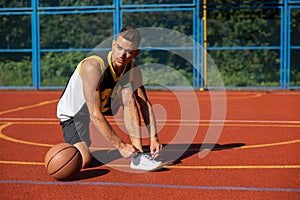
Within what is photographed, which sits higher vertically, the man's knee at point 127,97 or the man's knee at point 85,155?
the man's knee at point 127,97

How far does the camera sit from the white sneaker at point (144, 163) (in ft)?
18.4

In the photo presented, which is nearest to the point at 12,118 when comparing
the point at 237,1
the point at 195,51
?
the point at 195,51

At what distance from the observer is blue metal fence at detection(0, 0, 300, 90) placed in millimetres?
16266

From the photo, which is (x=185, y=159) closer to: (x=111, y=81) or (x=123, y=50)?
(x=111, y=81)

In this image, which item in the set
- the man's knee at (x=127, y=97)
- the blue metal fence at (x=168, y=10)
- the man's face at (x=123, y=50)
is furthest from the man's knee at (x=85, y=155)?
the blue metal fence at (x=168, y=10)

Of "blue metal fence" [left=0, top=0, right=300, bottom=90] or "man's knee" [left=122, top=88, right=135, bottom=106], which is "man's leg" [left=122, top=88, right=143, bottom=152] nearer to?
"man's knee" [left=122, top=88, right=135, bottom=106]

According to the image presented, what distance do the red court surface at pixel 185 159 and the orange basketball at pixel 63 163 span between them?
0.30ft

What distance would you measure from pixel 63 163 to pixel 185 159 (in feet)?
5.23

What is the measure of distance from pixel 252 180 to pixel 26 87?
519 inches

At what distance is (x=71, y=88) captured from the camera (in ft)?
20.1

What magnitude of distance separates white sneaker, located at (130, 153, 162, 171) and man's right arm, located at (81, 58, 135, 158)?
0.18 meters

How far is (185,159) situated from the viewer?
6.37 meters

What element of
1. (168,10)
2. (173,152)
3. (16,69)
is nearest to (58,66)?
(16,69)

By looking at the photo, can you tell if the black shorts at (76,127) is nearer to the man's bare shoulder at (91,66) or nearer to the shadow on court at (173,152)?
the shadow on court at (173,152)
